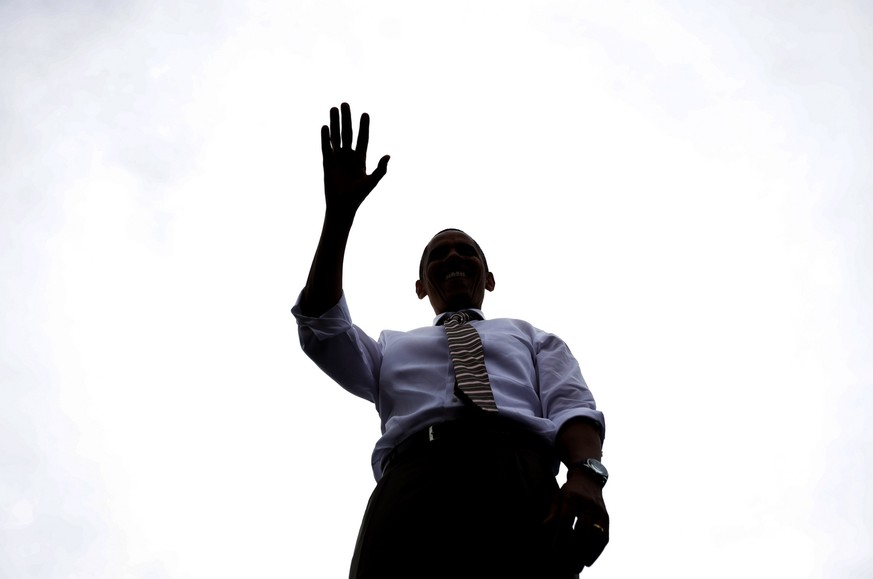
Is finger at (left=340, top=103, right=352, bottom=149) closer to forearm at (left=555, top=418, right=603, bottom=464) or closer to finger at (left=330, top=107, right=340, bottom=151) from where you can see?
finger at (left=330, top=107, right=340, bottom=151)

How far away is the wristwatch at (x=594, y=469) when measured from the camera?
284cm

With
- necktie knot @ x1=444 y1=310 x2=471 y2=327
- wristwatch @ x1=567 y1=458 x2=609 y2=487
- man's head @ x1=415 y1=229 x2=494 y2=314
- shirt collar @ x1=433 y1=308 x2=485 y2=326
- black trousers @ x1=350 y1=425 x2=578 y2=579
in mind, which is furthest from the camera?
man's head @ x1=415 y1=229 x2=494 y2=314

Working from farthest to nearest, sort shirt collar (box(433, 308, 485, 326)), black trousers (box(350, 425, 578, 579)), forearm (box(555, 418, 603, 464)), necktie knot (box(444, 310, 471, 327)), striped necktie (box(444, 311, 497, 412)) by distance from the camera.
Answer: shirt collar (box(433, 308, 485, 326)) < necktie knot (box(444, 310, 471, 327)) < striped necktie (box(444, 311, 497, 412)) < forearm (box(555, 418, 603, 464)) < black trousers (box(350, 425, 578, 579))

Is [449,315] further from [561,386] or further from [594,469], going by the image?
[594,469]

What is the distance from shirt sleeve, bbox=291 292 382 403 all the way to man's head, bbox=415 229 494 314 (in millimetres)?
725

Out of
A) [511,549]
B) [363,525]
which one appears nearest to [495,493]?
[511,549]

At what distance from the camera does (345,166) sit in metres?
3.43

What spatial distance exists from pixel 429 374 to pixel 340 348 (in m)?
0.39

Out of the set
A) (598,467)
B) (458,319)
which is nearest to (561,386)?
(598,467)

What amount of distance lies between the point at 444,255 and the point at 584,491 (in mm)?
1844

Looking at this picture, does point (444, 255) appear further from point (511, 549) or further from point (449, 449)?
point (511, 549)

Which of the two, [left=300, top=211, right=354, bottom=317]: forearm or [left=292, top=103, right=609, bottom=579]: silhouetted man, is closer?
[left=292, top=103, right=609, bottom=579]: silhouetted man

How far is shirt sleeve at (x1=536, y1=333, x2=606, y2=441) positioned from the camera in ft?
10.2

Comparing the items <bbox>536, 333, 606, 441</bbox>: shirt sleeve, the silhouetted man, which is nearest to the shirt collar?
the silhouetted man
